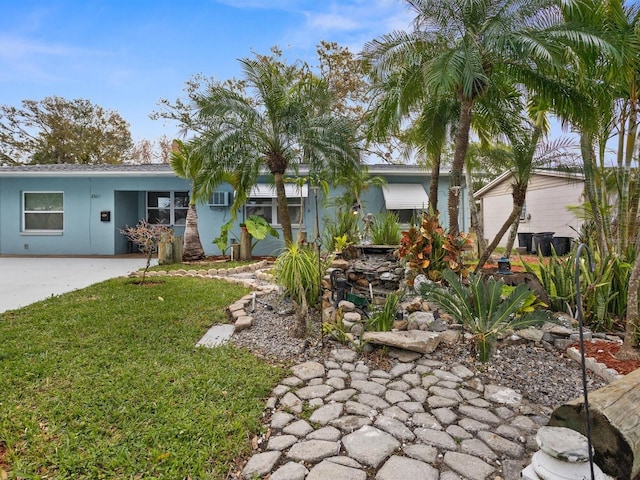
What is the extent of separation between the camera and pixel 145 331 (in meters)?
5.11

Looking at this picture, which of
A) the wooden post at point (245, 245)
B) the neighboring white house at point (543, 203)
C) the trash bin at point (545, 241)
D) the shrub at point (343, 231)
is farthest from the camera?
the neighboring white house at point (543, 203)

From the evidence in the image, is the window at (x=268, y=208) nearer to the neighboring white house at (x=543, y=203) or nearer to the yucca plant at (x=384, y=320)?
the neighboring white house at (x=543, y=203)

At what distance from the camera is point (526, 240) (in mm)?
16953

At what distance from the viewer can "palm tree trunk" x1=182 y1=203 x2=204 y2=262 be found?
42.6 ft

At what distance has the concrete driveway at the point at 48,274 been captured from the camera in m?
7.50

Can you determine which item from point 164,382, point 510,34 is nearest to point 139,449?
point 164,382

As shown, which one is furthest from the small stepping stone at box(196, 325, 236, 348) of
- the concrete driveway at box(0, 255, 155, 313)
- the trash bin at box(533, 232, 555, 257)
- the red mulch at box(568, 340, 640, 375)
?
the trash bin at box(533, 232, 555, 257)

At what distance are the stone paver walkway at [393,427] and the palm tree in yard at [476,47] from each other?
4.78 metres

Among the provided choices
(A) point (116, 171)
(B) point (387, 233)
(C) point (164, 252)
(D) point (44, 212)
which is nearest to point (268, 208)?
(C) point (164, 252)

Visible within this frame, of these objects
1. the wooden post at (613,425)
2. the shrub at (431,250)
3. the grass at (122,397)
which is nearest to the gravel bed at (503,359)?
the grass at (122,397)

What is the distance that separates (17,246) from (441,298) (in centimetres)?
1756

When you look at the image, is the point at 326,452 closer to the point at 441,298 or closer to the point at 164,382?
the point at 164,382

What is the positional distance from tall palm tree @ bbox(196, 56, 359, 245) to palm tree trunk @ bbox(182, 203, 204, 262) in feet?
14.6

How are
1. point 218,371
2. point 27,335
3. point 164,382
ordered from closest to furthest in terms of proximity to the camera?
point 164,382 → point 218,371 → point 27,335
